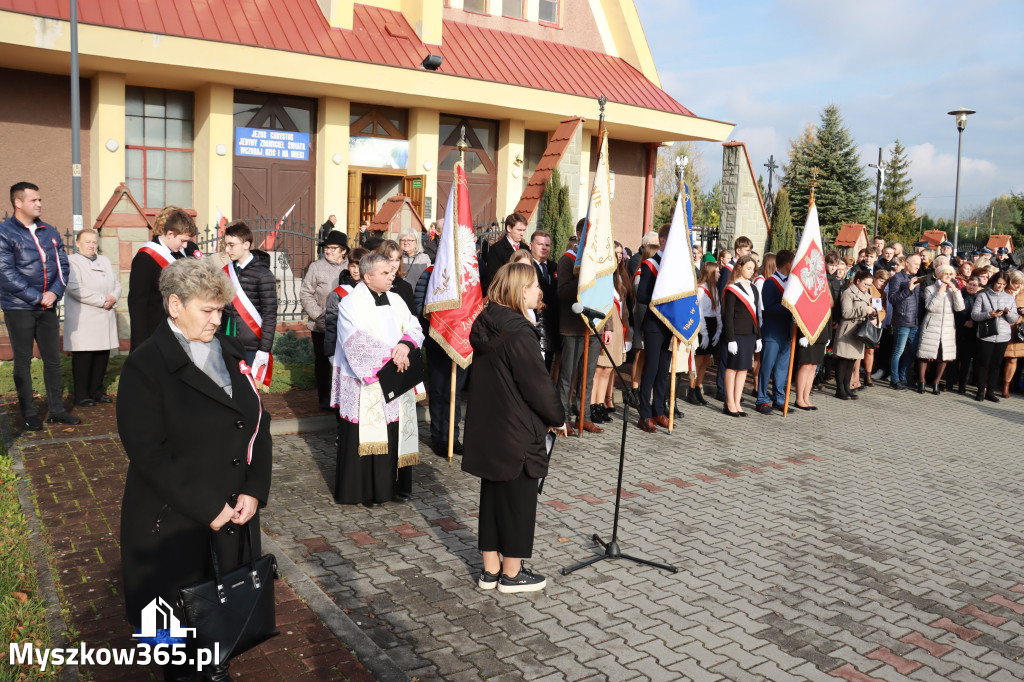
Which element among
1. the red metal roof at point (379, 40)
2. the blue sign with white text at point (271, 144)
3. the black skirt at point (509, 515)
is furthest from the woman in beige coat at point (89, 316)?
the blue sign with white text at point (271, 144)

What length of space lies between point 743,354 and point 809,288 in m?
1.47

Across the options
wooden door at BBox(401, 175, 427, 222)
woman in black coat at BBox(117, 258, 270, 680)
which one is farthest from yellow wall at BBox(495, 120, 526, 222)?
woman in black coat at BBox(117, 258, 270, 680)

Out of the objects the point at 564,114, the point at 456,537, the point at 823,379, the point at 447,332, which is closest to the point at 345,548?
the point at 456,537

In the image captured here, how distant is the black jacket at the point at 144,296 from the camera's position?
24.4 feet

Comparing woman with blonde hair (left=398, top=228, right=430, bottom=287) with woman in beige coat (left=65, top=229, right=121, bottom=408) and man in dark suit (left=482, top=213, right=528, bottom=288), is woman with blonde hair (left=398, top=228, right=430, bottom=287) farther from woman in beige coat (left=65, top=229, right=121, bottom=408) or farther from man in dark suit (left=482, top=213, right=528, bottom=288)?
woman in beige coat (left=65, top=229, right=121, bottom=408)

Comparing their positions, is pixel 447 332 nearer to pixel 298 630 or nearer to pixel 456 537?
pixel 456 537

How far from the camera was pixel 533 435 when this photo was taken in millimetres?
5148

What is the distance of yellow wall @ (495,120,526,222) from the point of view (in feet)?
73.7

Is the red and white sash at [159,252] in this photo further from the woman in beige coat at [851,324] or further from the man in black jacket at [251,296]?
the woman in beige coat at [851,324]

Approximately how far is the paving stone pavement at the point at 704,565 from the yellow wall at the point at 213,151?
1142 centimetres

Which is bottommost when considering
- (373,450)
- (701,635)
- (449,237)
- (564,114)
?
(701,635)

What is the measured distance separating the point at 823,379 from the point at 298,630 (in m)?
11.6

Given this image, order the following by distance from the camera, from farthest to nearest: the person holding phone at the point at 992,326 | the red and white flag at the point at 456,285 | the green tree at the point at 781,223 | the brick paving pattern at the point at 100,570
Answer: the green tree at the point at 781,223, the person holding phone at the point at 992,326, the red and white flag at the point at 456,285, the brick paving pattern at the point at 100,570

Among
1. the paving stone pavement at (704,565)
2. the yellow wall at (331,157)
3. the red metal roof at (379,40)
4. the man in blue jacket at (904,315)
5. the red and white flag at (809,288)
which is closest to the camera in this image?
the paving stone pavement at (704,565)
